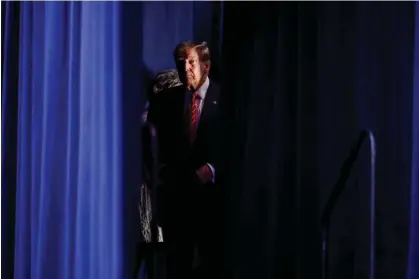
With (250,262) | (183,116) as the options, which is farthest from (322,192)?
(183,116)

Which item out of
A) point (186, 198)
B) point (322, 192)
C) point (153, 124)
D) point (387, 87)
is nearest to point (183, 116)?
point (153, 124)

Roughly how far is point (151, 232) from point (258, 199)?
0.84ft

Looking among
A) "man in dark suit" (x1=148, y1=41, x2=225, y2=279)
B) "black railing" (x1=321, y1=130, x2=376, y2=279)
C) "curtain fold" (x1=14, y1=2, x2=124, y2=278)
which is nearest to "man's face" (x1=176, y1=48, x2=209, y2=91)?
"man in dark suit" (x1=148, y1=41, x2=225, y2=279)

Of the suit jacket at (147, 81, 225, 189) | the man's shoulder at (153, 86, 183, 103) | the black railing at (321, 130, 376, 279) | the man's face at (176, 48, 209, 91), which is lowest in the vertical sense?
the black railing at (321, 130, 376, 279)

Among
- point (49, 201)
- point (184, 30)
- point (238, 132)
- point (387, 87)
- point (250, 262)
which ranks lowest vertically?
point (250, 262)

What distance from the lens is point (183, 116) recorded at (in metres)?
1.30

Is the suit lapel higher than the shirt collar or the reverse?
the reverse

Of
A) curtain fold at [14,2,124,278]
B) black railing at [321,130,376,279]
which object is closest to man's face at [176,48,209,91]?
curtain fold at [14,2,124,278]

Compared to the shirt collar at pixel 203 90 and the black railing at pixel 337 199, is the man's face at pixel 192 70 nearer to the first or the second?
the shirt collar at pixel 203 90

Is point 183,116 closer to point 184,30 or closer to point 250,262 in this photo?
point 184,30

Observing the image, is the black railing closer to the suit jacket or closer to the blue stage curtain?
the suit jacket

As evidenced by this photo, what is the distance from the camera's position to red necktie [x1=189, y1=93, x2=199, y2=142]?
130 centimetres

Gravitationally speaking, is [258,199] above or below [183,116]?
below

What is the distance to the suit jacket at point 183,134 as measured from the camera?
1.29 m
